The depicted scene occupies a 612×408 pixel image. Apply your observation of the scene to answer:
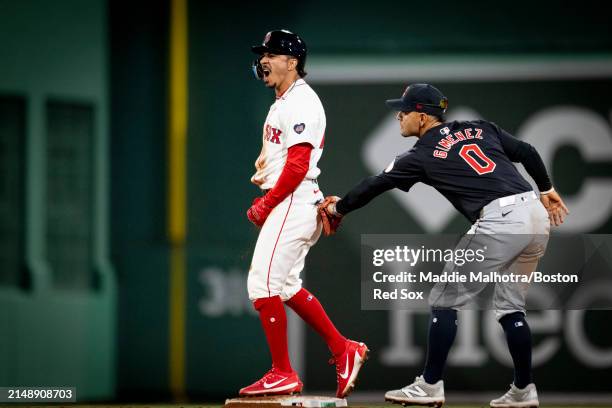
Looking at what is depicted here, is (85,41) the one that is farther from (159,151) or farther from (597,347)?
(597,347)

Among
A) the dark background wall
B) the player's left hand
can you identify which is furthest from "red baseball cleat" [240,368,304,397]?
the dark background wall

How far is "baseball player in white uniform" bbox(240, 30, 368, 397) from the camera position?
5.46 metres

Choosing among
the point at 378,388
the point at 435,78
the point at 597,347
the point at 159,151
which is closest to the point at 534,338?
the point at 597,347

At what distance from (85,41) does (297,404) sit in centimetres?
398

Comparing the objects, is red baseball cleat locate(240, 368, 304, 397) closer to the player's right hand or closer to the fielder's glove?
the fielder's glove

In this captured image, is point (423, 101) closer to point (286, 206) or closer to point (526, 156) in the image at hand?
point (526, 156)

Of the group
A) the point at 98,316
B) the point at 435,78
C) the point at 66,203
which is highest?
the point at 435,78

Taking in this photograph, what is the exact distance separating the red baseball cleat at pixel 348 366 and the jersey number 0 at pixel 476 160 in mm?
1104

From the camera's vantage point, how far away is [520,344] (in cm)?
545

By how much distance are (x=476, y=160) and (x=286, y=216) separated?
100 cm

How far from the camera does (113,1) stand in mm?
8414

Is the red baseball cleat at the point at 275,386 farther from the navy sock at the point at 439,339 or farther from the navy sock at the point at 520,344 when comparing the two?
the navy sock at the point at 520,344

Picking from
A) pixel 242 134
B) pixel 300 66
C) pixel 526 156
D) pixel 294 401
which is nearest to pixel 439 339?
pixel 294 401

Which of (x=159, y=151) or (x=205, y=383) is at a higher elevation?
(x=159, y=151)
